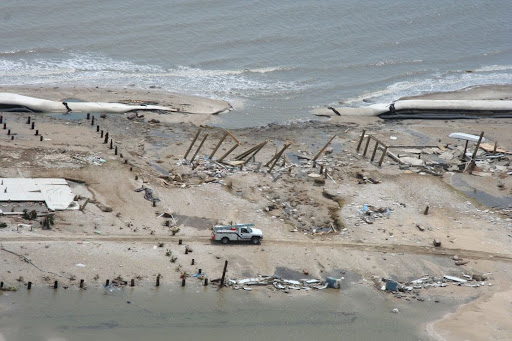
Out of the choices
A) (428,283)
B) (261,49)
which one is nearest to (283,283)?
(428,283)

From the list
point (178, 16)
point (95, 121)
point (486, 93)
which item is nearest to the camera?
point (95, 121)

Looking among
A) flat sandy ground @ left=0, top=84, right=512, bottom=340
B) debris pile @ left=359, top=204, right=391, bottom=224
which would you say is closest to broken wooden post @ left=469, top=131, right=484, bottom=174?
flat sandy ground @ left=0, top=84, right=512, bottom=340

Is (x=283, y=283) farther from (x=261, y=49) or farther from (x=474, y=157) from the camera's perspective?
(x=261, y=49)

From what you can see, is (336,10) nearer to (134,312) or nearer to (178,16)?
(178,16)

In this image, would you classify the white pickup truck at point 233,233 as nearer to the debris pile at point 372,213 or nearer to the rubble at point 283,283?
the rubble at point 283,283

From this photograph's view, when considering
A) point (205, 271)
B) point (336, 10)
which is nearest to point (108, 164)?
point (205, 271)

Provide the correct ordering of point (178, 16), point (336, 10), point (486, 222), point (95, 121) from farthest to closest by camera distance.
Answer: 1. point (336, 10)
2. point (178, 16)
3. point (95, 121)
4. point (486, 222)
